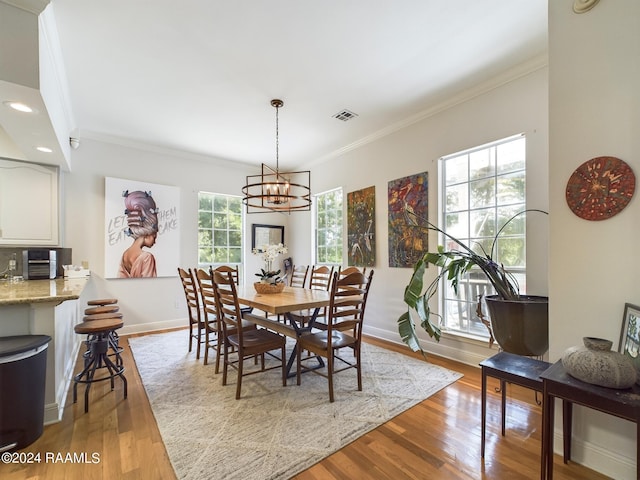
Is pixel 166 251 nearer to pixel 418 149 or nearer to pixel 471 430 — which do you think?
pixel 418 149

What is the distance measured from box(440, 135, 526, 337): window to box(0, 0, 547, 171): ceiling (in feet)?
2.50

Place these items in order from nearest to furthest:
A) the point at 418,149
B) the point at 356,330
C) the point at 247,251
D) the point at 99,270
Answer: the point at 356,330 → the point at 418,149 → the point at 99,270 → the point at 247,251

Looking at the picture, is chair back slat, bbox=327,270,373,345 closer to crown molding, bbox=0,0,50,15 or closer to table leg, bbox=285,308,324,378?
table leg, bbox=285,308,324,378

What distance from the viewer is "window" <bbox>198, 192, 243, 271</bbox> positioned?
5.21 m

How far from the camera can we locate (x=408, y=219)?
376cm

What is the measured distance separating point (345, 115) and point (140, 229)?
136 inches

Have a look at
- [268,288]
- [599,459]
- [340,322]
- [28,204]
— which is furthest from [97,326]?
[599,459]

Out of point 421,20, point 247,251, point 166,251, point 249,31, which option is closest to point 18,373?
point 249,31

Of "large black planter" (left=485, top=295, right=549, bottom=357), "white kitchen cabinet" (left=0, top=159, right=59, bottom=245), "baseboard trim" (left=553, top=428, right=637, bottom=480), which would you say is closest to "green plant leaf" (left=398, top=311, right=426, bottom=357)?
"large black planter" (left=485, top=295, right=549, bottom=357)

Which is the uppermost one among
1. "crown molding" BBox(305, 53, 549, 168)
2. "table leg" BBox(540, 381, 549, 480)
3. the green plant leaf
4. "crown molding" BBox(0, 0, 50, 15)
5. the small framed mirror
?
"crown molding" BBox(305, 53, 549, 168)

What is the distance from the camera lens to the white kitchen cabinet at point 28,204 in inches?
131

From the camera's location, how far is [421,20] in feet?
7.16

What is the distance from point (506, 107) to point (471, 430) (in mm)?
2856

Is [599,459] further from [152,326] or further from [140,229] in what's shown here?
[140,229]
